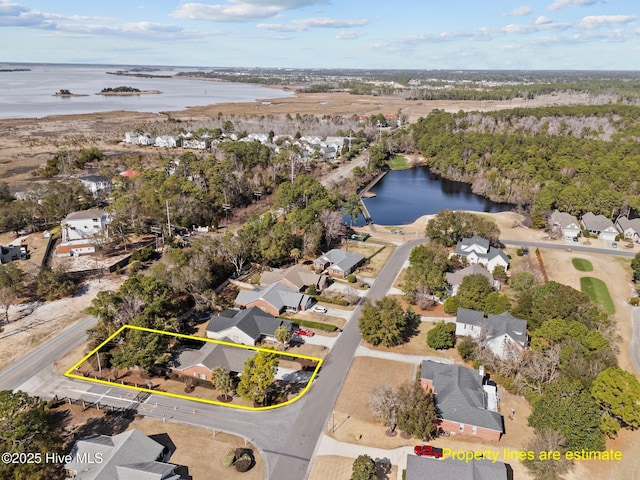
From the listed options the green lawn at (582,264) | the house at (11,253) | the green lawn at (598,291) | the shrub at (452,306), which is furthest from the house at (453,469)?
the house at (11,253)

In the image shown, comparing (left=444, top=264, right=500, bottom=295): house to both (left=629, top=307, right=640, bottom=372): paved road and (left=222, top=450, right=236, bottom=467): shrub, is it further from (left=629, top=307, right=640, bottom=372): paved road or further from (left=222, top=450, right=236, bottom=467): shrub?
(left=222, top=450, right=236, bottom=467): shrub

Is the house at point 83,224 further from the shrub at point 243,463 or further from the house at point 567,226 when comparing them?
the house at point 567,226

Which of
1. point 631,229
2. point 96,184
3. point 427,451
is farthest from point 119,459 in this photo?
point 631,229

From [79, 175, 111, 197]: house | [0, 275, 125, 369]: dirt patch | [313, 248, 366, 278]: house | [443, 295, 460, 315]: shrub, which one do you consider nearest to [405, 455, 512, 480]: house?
[443, 295, 460, 315]: shrub

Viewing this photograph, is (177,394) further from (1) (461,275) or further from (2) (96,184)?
(2) (96,184)

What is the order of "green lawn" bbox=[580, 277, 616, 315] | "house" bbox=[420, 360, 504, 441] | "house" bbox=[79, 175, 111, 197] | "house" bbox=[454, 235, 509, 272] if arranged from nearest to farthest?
"house" bbox=[420, 360, 504, 441] < "green lawn" bbox=[580, 277, 616, 315] < "house" bbox=[454, 235, 509, 272] < "house" bbox=[79, 175, 111, 197]

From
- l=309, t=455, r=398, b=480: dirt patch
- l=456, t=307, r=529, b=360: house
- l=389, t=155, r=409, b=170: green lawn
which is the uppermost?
l=389, t=155, r=409, b=170: green lawn
